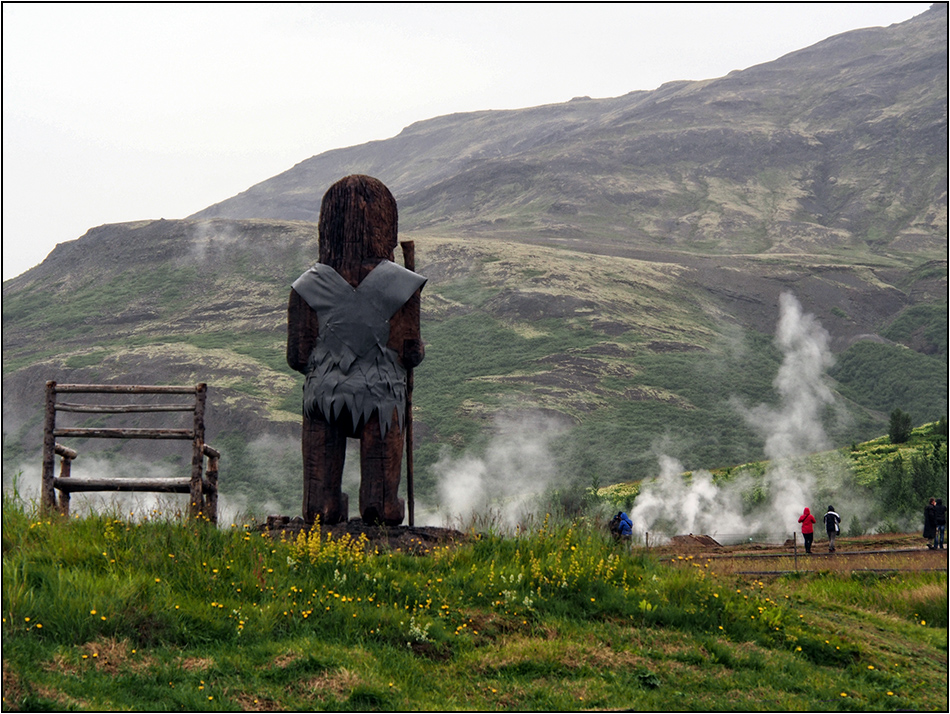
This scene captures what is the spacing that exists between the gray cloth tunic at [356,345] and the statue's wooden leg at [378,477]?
0.09 m

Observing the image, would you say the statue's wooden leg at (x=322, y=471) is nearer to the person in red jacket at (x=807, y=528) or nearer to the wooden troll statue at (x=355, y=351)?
the wooden troll statue at (x=355, y=351)

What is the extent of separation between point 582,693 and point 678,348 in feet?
184

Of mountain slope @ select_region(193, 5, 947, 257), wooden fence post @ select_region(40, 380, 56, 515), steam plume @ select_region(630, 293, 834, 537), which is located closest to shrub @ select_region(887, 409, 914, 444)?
steam plume @ select_region(630, 293, 834, 537)

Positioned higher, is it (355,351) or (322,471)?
(355,351)

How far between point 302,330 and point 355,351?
604mm

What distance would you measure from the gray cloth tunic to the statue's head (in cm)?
16

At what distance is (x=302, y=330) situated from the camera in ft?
29.3

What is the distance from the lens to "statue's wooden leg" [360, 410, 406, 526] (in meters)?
8.64

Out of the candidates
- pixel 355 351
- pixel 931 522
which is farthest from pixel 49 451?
pixel 931 522

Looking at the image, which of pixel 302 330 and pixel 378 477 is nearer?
pixel 378 477

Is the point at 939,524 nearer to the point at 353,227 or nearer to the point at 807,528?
the point at 807,528

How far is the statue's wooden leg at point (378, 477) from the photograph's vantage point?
8641 mm

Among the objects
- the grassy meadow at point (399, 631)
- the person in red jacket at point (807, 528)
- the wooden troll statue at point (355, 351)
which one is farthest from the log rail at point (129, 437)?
the person in red jacket at point (807, 528)

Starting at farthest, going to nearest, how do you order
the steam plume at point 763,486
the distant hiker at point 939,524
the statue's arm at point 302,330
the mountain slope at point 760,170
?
the mountain slope at point 760,170 → the steam plume at point 763,486 → the distant hiker at point 939,524 → the statue's arm at point 302,330
